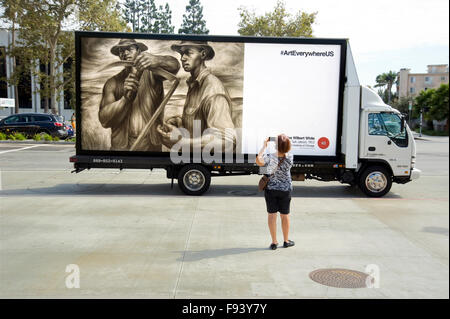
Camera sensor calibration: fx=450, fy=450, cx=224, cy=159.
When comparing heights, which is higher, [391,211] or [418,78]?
[418,78]

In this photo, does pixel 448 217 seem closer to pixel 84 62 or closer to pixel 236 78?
pixel 236 78


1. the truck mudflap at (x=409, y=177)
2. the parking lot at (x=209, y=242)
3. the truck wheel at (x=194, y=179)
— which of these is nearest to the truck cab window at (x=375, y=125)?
the truck mudflap at (x=409, y=177)

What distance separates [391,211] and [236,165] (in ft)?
12.0

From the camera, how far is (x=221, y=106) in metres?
10.8

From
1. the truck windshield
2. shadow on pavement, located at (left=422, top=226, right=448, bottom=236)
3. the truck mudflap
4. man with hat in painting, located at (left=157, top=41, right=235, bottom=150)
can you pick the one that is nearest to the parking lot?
shadow on pavement, located at (left=422, top=226, right=448, bottom=236)

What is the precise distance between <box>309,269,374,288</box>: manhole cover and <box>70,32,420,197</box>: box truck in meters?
5.40

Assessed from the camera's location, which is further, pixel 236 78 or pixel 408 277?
pixel 236 78

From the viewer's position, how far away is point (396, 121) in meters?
11.0

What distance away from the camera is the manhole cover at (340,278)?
524cm

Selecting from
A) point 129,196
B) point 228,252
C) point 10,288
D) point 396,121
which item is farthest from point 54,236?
point 396,121

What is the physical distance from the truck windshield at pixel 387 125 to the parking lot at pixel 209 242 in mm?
1615

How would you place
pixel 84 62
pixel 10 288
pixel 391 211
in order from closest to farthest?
1. pixel 10 288
2. pixel 391 211
3. pixel 84 62

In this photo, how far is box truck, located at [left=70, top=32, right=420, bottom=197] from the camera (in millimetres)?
10703

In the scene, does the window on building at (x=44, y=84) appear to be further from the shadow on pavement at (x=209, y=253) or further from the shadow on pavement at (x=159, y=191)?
the shadow on pavement at (x=209, y=253)
